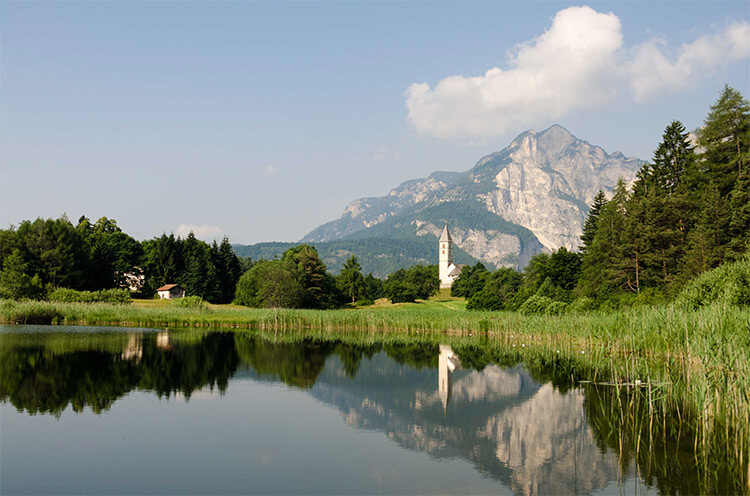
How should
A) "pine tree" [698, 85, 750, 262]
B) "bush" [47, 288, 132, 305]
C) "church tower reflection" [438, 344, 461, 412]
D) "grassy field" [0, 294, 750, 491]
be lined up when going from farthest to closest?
1. "bush" [47, 288, 132, 305]
2. "pine tree" [698, 85, 750, 262]
3. "church tower reflection" [438, 344, 461, 412]
4. "grassy field" [0, 294, 750, 491]

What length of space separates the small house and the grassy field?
28332mm

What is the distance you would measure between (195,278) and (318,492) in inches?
2988

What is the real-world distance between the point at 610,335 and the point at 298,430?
38.6 feet

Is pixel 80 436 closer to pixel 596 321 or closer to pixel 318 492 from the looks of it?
pixel 318 492

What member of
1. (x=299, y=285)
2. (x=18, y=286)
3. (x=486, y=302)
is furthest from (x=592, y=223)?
(x=18, y=286)

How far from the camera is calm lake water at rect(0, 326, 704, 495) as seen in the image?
10.7 metres

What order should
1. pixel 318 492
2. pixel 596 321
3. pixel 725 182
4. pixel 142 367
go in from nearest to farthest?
1. pixel 318 492
2. pixel 142 367
3. pixel 596 321
4. pixel 725 182

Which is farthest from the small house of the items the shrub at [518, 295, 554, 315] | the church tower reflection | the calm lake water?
the church tower reflection

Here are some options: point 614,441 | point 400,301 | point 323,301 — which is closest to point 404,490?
point 614,441

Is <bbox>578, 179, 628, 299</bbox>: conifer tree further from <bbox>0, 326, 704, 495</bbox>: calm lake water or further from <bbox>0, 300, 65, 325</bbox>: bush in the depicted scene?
<bbox>0, 300, 65, 325</bbox>: bush

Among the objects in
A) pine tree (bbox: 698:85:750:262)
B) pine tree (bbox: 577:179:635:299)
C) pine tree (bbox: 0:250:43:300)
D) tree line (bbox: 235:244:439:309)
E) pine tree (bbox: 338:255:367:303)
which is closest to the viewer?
pine tree (bbox: 698:85:750:262)

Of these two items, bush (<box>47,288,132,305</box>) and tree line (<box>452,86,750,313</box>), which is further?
bush (<box>47,288,132,305</box>)

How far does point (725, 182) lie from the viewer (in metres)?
43.0

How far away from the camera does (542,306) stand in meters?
45.1
